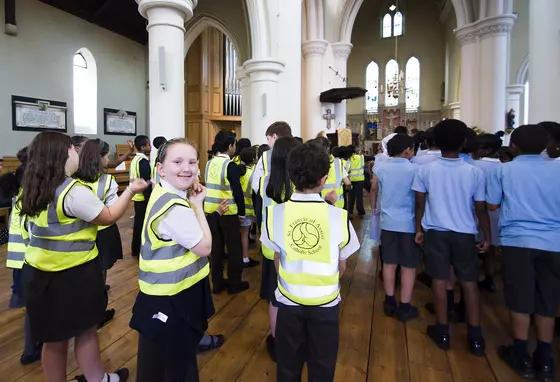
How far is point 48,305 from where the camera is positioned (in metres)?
1.72

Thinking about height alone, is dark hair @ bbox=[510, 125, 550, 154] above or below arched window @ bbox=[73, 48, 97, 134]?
below

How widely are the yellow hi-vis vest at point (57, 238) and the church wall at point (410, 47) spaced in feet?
68.9

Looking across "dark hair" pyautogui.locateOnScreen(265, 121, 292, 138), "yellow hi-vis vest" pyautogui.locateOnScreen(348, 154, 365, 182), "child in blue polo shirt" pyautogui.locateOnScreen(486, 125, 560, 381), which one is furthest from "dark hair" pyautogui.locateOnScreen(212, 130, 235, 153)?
"yellow hi-vis vest" pyautogui.locateOnScreen(348, 154, 365, 182)

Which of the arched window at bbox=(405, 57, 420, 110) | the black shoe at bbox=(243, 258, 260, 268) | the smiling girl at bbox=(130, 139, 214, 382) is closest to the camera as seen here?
the smiling girl at bbox=(130, 139, 214, 382)

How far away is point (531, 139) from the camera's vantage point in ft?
6.94

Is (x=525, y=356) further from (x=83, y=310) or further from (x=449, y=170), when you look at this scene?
(x=83, y=310)

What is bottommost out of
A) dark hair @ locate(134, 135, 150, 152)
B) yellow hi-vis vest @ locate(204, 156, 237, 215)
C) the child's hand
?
the child's hand

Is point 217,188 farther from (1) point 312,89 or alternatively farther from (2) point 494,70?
(2) point 494,70

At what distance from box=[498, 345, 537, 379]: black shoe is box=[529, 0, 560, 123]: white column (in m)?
3.70

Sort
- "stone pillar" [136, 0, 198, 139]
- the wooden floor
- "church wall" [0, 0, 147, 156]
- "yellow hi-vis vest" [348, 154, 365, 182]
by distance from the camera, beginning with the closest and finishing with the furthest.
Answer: the wooden floor → "stone pillar" [136, 0, 198, 139] → "yellow hi-vis vest" [348, 154, 365, 182] → "church wall" [0, 0, 147, 156]

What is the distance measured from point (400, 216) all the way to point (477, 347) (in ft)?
3.37

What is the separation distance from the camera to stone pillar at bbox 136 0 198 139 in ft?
16.6

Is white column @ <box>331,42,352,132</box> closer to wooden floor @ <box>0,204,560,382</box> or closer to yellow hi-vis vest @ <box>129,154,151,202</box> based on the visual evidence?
yellow hi-vis vest @ <box>129,154,151,202</box>

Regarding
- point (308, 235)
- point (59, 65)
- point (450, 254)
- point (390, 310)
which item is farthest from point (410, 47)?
point (308, 235)
